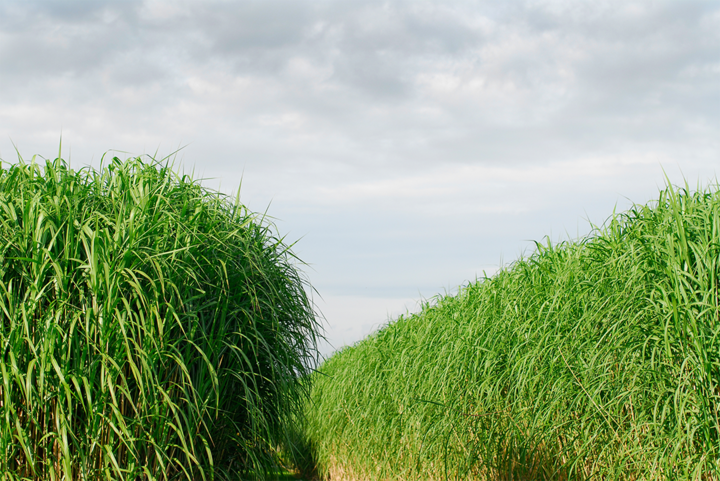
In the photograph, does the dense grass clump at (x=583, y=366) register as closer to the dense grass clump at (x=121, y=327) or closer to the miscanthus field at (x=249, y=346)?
the miscanthus field at (x=249, y=346)

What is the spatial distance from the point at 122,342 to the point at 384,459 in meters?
3.63

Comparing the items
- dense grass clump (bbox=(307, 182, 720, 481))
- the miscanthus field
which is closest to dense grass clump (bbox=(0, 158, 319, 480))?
the miscanthus field

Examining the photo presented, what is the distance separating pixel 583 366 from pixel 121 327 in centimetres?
268

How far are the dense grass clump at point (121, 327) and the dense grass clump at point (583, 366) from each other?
5.44 feet

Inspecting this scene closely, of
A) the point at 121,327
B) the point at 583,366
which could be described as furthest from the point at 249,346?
the point at 583,366

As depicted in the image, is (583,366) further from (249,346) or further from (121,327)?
(121,327)

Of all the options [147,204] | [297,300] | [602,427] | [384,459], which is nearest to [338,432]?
[384,459]

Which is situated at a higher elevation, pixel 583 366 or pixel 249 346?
pixel 249 346

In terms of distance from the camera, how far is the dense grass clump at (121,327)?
9.01ft

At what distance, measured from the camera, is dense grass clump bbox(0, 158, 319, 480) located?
108 inches

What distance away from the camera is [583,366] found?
3.43 metres

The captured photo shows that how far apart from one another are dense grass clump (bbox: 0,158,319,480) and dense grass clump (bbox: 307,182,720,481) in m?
1.66

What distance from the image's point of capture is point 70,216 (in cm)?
301

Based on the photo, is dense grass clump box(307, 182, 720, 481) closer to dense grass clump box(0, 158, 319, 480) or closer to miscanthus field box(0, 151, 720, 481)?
miscanthus field box(0, 151, 720, 481)
